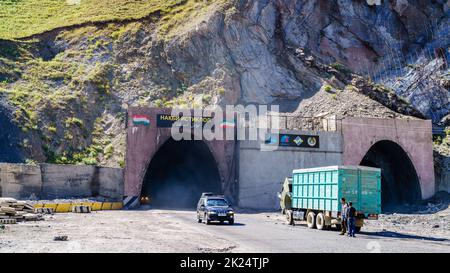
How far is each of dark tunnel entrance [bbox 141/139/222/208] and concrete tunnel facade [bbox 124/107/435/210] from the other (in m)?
3.48

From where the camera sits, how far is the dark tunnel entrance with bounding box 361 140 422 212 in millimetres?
47062

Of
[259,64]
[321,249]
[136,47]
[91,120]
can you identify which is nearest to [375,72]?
[259,64]

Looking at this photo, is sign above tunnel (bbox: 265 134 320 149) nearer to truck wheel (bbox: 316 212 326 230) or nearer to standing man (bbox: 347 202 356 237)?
truck wheel (bbox: 316 212 326 230)

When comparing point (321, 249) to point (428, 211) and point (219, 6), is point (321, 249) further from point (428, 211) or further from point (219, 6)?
point (219, 6)

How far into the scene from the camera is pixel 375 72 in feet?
240

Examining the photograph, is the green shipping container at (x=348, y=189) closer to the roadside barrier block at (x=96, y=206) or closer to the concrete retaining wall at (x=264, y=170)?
the concrete retaining wall at (x=264, y=170)

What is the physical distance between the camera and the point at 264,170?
44.7m

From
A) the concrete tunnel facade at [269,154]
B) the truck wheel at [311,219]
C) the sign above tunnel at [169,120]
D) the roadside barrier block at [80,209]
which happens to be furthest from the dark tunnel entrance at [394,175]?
the roadside barrier block at [80,209]

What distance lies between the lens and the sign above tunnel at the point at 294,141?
44.9 metres

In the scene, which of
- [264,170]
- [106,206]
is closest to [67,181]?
[106,206]

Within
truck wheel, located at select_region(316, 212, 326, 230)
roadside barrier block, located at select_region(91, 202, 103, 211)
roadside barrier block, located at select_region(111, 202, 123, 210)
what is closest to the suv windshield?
truck wheel, located at select_region(316, 212, 326, 230)

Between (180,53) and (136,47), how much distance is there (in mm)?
6411

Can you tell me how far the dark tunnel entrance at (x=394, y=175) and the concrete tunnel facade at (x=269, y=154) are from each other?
2.37 ft

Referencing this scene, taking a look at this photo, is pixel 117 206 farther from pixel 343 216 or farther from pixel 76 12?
pixel 76 12
